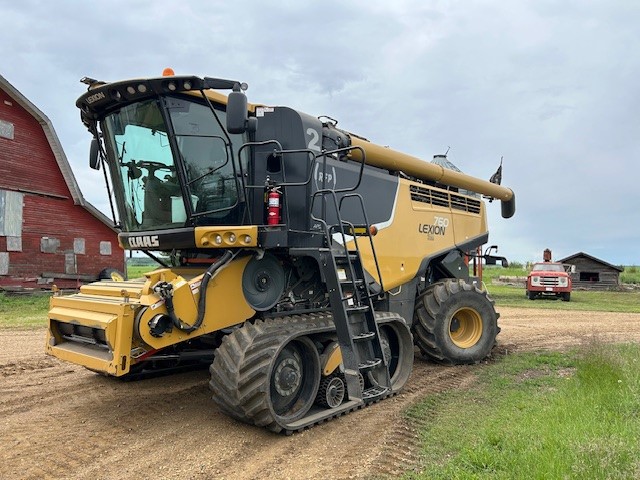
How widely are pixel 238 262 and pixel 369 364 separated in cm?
180

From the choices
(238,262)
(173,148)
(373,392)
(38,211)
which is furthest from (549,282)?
(38,211)

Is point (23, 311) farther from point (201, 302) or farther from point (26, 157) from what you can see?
point (201, 302)

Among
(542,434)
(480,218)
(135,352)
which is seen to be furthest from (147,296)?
(480,218)

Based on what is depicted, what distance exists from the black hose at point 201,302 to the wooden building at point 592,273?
31.0 m

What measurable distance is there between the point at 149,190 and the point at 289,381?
263cm

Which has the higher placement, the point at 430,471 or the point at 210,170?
the point at 210,170

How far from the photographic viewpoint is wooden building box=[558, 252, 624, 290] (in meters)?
31.2

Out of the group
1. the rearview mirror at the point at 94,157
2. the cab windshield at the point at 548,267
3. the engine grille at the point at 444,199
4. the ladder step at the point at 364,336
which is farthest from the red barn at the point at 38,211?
the cab windshield at the point at 548,267

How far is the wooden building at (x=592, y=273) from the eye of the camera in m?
31.2

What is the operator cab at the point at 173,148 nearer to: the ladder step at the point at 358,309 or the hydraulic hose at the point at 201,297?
the hydraulic hose at the point at 201,297

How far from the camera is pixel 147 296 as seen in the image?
484 centimetres

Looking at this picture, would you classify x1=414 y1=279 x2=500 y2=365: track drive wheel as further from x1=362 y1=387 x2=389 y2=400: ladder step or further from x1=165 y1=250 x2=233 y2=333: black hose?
x1=165 y1=250 x2=233 y2=333: black hose

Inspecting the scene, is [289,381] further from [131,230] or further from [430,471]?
[131,230]

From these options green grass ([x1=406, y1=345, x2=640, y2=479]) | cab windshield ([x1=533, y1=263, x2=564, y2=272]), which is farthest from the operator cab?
cab windshield ([x1=533, y1=263, x2=564, y2=272])
